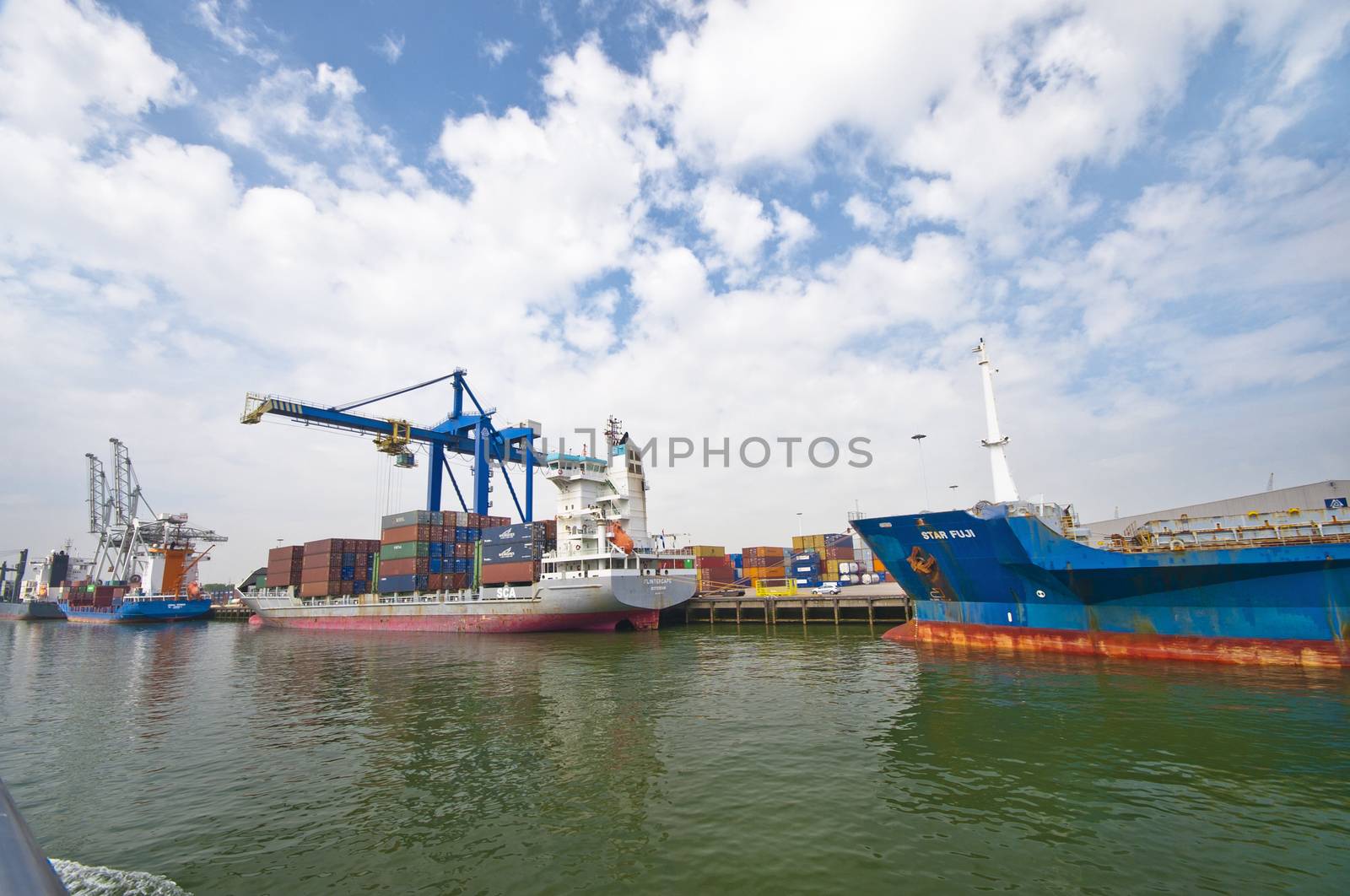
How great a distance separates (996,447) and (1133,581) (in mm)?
8911

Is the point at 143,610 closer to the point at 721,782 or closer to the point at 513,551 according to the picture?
the point at 513,551

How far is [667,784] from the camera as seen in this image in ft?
39.6

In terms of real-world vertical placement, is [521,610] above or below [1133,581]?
below

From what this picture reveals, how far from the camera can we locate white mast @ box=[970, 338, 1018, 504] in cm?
2945

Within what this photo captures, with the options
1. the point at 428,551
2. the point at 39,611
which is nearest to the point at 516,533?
the point at 428,551

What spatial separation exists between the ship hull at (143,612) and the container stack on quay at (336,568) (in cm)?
2627

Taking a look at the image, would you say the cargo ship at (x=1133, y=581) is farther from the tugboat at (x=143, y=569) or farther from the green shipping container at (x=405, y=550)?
the tugboat at (x=143, y=569)

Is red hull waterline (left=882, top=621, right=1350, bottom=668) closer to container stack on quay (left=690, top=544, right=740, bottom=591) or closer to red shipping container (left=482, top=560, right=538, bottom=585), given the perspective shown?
red shipping container (left=482, top=560, right=538, bottom=585)

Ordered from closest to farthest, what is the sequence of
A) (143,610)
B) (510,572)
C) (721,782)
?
(721,782) → (510,572) → (143,610)

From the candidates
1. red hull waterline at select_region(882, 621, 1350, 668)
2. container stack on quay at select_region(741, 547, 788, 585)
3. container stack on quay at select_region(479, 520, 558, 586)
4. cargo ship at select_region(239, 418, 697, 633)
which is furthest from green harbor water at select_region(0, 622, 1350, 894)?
container stack on quay at select_region(741, 547, 788, 585)

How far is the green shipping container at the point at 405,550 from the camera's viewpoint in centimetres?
5331

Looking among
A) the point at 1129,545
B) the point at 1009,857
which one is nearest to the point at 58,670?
the point at 1009,857

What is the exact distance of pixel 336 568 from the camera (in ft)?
193

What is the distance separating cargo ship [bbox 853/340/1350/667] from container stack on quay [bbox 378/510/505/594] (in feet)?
131
